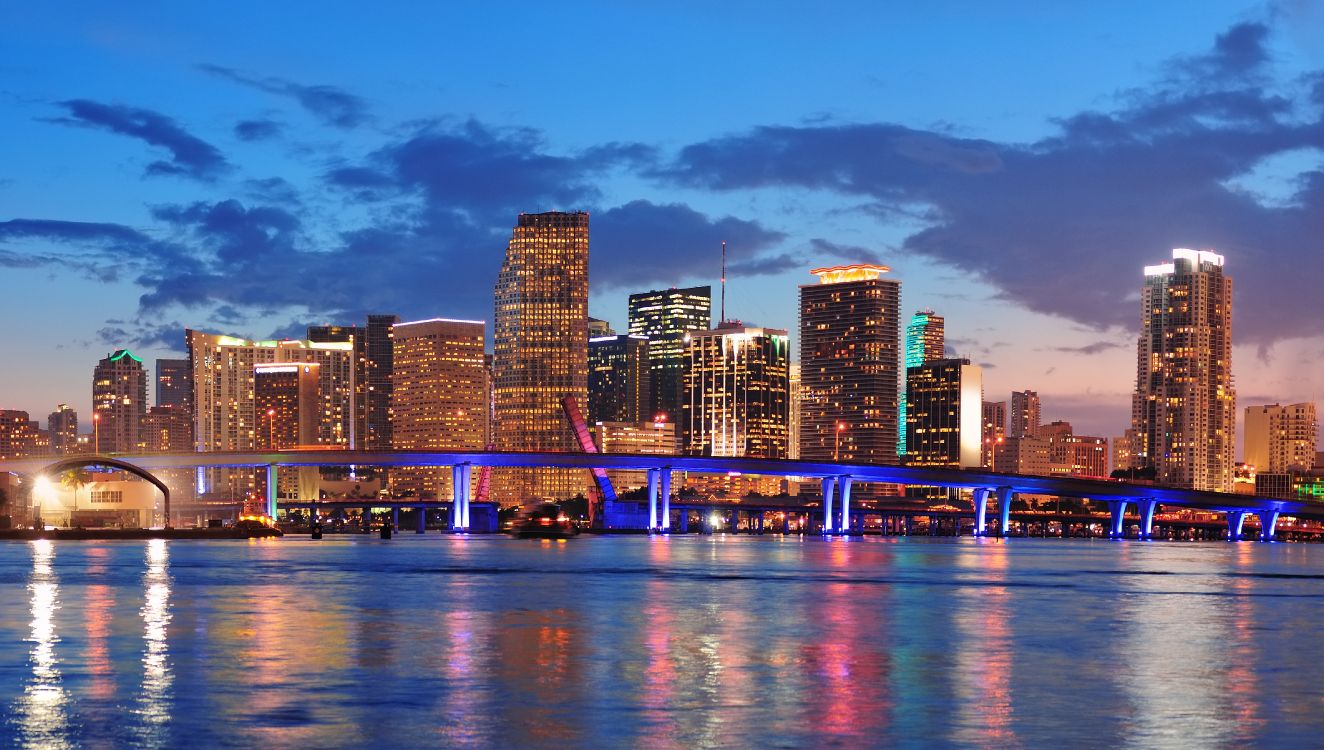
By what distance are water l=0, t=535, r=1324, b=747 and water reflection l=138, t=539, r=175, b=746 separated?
0.34ft

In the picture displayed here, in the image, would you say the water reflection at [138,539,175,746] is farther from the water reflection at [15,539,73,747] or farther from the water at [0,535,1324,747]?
the water reflection at [15,539,73,747]

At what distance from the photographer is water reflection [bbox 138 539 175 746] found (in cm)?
2659

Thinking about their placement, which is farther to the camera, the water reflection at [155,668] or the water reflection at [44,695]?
the water reflection at [155,668]

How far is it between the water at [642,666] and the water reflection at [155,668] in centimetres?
10

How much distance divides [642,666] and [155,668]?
10650 mm

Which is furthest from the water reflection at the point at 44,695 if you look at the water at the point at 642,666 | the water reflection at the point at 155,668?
the water reflection at the point at 155,668

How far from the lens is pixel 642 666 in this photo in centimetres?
3603

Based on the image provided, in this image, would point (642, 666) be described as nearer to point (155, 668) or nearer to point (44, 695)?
point (155, 668)

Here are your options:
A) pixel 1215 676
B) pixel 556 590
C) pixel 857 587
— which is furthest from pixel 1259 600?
pixel 1215 676

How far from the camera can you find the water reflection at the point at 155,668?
26.6 meters

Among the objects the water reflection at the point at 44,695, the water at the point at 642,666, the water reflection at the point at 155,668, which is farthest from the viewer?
the water reflection at the point at 155,668

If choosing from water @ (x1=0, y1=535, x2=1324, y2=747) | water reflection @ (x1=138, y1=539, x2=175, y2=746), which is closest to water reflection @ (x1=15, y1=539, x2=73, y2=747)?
water @ (x1=0, y1=535, x2=1324, y2=747)

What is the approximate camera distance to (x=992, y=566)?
4692 inches

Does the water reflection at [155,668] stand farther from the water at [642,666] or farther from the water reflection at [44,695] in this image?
the water reflection at [44,695]
